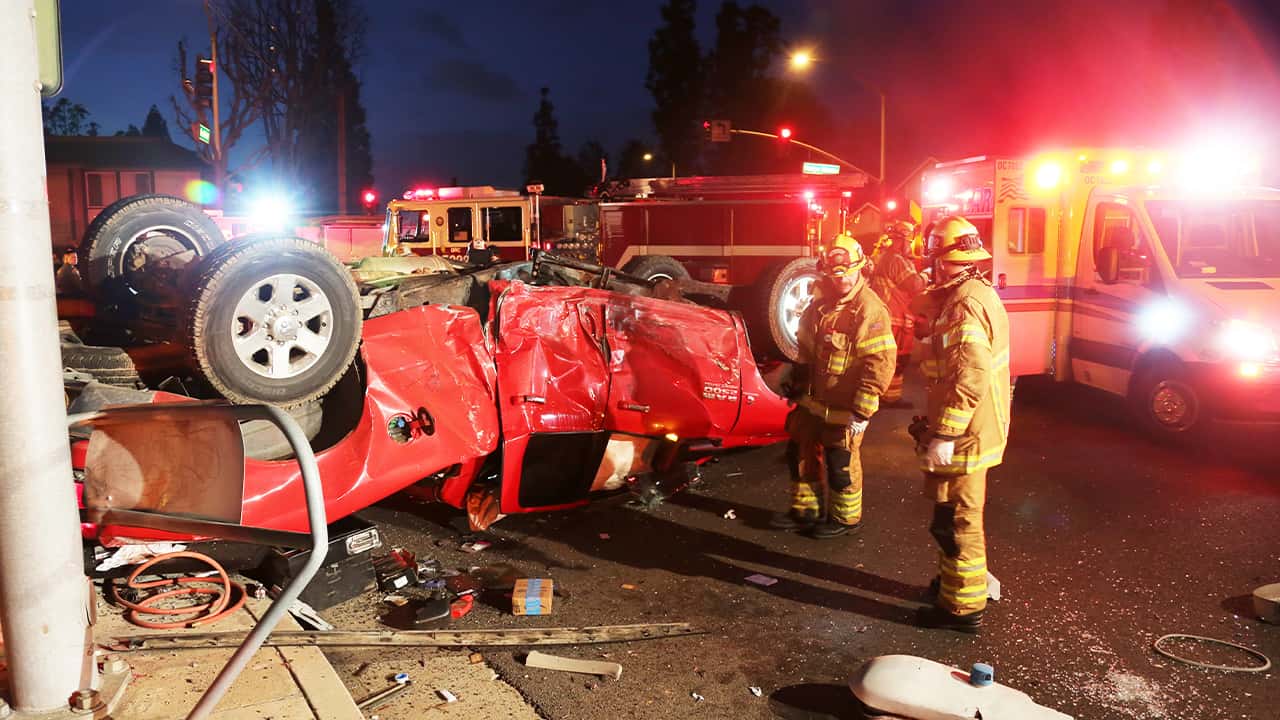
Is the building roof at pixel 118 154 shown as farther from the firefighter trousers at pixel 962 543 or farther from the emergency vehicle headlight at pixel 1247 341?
the firefighter trousers at pixel 962 543

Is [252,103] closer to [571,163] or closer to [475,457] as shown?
[475,457]

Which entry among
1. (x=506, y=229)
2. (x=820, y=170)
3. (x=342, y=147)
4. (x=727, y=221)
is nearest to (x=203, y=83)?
(x=506, y=229)

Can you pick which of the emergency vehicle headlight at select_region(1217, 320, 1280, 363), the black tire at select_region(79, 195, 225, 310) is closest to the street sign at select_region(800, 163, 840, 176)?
the emergency vehicle headlight at select_region(1217, 320, 1280, 363)

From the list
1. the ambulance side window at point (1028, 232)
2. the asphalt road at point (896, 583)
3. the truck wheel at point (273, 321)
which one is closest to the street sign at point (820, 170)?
the ambulance side window at point (1028, 232)

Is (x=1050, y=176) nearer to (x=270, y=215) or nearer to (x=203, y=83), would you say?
(x=203, y=83)

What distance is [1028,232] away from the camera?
920cm

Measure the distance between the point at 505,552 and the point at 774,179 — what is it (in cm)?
1121

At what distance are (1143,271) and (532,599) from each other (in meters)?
6.43

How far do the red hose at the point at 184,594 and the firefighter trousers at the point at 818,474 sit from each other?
313cm

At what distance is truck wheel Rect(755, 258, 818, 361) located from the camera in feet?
23.4

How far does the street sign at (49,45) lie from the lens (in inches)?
103

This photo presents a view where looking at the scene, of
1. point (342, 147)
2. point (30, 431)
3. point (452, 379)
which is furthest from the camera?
point (342, 147)

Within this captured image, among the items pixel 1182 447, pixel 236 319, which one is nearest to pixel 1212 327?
pixel 1182 447

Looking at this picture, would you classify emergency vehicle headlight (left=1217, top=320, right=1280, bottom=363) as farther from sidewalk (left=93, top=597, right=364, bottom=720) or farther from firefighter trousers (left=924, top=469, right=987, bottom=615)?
sidewalk (left=93, top=597, right=364, bottom=720)
